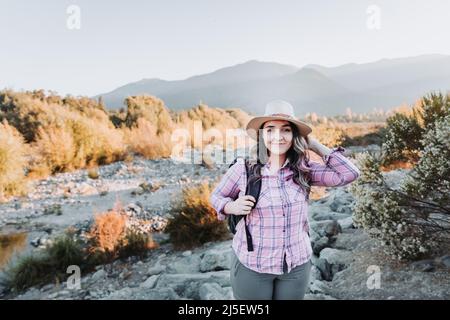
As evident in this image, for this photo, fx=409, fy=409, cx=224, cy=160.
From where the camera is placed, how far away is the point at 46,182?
9703 millimetres

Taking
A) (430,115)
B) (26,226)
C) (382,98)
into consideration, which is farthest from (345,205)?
(382,98)

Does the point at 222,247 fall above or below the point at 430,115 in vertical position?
below

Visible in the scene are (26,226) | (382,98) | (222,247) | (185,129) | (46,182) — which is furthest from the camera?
(382,98)

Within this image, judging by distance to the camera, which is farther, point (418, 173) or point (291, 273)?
point (418, 173)

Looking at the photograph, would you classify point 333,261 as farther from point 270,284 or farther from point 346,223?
point 270,284

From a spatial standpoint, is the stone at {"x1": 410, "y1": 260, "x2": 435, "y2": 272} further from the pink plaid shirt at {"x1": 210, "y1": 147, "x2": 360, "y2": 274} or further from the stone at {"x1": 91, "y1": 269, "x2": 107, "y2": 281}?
the stone at {"x1": 91, "y1": 269, "x2": 107, "y2": 281}

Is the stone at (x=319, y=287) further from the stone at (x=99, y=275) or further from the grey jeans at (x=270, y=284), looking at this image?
the stone at (x=99, y=275)

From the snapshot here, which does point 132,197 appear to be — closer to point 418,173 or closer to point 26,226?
point 26,226

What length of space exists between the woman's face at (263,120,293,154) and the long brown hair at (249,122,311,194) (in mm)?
46

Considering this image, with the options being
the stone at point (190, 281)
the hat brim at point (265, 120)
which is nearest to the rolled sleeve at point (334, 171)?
the hat brim at point (265, 120)

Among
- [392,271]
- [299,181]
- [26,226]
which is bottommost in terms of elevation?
[26,226]

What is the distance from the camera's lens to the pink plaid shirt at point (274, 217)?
2.08 metres

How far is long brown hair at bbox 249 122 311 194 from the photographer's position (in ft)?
7.15
